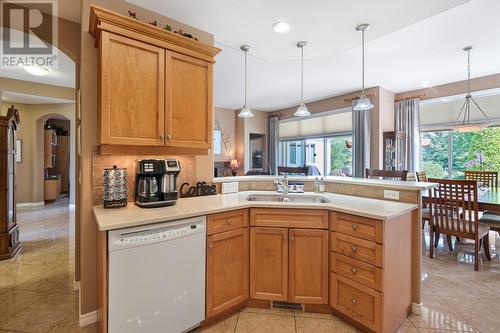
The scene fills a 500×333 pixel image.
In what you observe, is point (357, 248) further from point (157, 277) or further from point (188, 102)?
point (188, 102)

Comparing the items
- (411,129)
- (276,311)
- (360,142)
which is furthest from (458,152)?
(276,311)

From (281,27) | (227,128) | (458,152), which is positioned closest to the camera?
(281,27)

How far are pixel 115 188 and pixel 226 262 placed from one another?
1.07 m

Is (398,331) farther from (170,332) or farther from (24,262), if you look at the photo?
(24,262)

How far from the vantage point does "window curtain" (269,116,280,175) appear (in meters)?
8.10

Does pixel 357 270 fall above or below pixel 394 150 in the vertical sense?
below

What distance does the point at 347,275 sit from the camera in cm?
199

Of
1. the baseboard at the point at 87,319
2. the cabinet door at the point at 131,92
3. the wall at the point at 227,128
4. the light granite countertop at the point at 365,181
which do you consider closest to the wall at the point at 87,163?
the baseboard at the point at 87,319

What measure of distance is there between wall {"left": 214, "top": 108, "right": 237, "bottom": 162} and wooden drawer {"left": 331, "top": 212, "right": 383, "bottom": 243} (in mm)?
A: 5982

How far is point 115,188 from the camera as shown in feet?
6.52


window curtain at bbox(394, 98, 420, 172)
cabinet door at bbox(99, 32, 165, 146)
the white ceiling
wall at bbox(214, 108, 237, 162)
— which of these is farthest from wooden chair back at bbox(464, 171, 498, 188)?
the white ceiling

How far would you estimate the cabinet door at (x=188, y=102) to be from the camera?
2.17m

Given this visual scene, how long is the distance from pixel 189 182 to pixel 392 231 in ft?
6.21

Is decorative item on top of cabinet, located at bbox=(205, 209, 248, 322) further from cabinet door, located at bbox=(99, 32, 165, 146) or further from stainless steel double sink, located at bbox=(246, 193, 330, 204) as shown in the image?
cabinet door, located at bbox=(99, 32, 165, 146)
